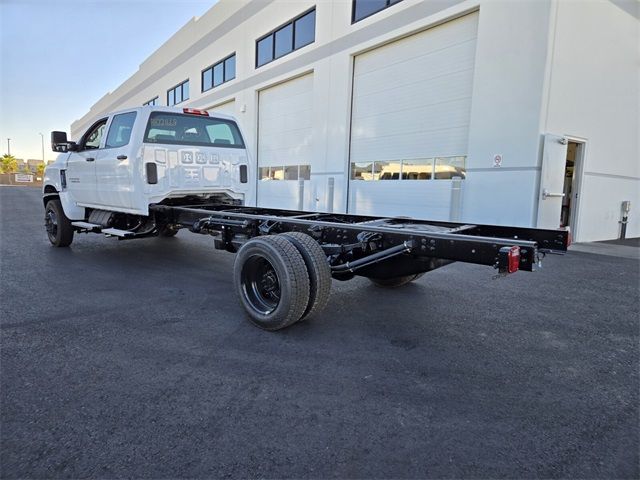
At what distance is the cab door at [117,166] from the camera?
236 inches

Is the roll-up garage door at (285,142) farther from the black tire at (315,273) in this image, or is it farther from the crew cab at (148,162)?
the black tire at (315,273)

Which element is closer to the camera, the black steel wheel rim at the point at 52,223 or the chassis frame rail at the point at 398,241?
the chassis frame rail at the point at 398,241

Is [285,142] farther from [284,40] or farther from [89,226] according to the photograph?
[89,226]

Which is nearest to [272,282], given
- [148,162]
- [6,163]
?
[148,162]

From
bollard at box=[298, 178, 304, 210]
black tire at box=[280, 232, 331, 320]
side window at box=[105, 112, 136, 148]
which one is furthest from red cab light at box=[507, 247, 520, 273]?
bollard at box=[298, 178, 304, 210]

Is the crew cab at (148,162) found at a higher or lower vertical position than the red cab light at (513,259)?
higher

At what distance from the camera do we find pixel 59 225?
773cm

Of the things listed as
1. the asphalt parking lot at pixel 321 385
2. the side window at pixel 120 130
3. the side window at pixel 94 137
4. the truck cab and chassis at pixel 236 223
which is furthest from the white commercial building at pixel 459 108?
the side window at pixel 94 137

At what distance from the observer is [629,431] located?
7.73 feet

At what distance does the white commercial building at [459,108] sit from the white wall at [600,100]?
45 mm

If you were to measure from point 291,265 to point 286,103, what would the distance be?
14.6 m

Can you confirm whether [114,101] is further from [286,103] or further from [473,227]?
[473,227]

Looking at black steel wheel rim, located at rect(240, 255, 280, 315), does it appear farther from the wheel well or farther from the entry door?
the entry door

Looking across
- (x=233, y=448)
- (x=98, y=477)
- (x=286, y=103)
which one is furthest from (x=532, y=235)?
(x=286, y=103)
